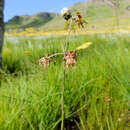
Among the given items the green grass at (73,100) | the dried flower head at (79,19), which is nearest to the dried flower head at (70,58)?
the dried flower head at (79,19)

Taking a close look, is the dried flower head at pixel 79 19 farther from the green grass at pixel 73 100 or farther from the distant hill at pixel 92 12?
the green grass at pixel 73 100

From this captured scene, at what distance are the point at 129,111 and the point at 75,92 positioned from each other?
32cm

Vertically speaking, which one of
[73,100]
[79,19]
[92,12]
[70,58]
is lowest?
[73,100]

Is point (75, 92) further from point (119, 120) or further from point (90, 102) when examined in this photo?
point (119, 120)

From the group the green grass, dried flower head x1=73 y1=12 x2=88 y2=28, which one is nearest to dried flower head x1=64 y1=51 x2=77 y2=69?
dried flower head x1=73 y1=12 x2=88 y2=28

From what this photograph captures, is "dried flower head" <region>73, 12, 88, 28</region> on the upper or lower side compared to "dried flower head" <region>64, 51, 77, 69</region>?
upper

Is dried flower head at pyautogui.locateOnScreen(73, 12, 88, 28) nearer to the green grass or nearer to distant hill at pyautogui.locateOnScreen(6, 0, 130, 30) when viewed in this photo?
distant hill at pyautogui.locateOnScreen(6, 0, 130, 30)

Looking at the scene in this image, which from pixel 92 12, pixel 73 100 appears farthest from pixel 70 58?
pixel 92 12

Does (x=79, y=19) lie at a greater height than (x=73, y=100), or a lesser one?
greater

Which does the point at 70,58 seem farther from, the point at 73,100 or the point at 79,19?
the point at 73,100

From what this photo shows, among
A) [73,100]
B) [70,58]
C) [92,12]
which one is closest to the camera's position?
[70,58]

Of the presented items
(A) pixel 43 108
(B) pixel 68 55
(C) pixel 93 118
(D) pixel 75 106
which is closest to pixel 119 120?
(C) pixel 93 118

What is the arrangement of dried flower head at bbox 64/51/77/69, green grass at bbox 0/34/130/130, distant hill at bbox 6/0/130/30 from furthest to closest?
green grass at bbox 0/34/130/130 → distant hill at bbox 6/0/130/30 → dried flower head at bbox 64/51/77/69

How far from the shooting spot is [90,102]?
38.7 inches
